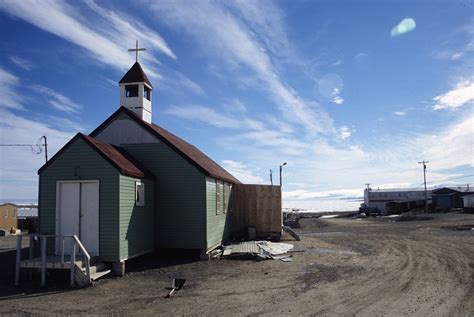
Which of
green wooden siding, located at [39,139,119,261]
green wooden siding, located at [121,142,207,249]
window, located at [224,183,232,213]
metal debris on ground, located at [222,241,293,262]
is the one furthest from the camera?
window, located at [224,183,232,213]

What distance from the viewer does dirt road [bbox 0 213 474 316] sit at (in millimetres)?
9273

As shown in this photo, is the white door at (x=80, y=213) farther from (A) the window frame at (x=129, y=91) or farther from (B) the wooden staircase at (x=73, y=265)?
(A) the window frame at (x=129, y=91)

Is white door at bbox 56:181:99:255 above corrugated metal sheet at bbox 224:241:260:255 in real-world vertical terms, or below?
above

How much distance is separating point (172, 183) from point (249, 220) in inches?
337

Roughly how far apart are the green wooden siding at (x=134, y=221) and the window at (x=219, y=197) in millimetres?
3411

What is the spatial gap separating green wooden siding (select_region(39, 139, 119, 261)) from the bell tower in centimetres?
476

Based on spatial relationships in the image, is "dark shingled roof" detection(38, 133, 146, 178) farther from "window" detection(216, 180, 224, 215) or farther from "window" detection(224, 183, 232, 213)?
"window" detection(224, 183, 232, 213)

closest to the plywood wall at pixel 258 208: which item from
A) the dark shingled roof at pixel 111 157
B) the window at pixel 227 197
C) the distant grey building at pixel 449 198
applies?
the window at pixel 227 197

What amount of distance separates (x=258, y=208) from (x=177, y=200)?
28.1ft

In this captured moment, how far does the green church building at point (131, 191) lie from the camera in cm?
1348

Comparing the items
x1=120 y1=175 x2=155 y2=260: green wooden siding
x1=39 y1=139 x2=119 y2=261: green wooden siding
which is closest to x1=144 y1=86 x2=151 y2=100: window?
x1=120 y1=175 x2=155 y2=260: green wooden siding

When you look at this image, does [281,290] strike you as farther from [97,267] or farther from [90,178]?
[90,178]

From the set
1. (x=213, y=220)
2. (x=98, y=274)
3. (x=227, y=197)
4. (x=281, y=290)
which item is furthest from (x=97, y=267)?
(x=227, y=197)

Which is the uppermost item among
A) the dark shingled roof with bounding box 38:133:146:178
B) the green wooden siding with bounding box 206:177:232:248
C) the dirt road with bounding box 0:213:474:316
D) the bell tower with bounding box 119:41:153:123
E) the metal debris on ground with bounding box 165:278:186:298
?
the bell tower with bounding box 119:41:153:123
